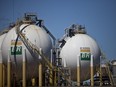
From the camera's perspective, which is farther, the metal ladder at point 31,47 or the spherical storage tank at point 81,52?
the spherical storage tank at point 81,52

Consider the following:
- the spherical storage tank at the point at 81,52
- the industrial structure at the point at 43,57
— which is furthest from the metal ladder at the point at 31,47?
the spherical storage tank at the point at 81,52

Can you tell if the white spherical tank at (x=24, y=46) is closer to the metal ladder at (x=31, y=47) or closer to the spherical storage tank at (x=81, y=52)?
the metal ladder at (x=31, y=47)

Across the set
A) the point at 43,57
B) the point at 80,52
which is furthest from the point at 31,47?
Answer: the point at 80,52

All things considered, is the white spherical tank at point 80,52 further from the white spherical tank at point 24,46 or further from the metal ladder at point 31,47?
the metal ladder at point 31,47

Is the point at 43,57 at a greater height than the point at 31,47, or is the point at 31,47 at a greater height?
the point at 31,47

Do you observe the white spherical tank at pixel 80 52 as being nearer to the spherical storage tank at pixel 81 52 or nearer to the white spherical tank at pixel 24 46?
the spherical storage tank at pixel 81 52

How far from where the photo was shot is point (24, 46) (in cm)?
3762

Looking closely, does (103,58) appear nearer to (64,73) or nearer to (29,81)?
(64,73)

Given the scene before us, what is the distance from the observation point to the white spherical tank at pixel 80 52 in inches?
1610

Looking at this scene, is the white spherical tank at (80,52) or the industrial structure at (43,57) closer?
the industrial structure at (43,57)

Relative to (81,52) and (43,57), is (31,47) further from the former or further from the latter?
(81,52)

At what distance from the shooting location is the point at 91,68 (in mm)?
40688

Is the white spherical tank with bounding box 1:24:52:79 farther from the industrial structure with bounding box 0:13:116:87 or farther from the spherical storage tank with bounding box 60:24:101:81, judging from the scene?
the spherical storage tank with bounding box 60:24:101:81

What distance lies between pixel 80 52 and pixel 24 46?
7054mm
